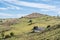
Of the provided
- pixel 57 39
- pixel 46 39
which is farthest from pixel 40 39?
pixel 57 39

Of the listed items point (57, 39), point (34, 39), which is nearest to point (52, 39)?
point (57, 39)

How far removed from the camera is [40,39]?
4370 inches

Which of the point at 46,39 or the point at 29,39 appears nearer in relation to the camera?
the point at 46,39

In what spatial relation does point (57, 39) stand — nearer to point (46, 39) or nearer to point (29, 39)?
point (46, 39)

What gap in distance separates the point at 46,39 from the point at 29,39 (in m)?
12.3

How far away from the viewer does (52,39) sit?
104 metres

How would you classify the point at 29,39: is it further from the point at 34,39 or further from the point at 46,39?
the point at 46,39

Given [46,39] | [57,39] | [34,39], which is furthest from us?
[34,39]

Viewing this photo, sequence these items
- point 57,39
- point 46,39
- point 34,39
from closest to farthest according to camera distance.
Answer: point 57,39 < point 46,39 < point 34,39

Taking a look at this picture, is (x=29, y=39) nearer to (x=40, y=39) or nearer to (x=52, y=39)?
(x=40, y=39)

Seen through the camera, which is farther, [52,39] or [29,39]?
[29,39]

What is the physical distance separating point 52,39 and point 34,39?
46.8 feet

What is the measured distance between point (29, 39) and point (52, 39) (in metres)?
16.8

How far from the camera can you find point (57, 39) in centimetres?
10000
